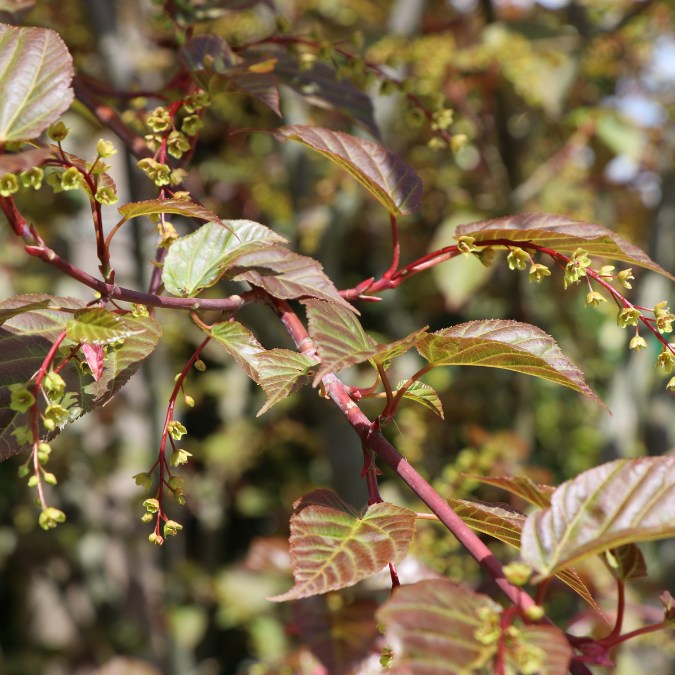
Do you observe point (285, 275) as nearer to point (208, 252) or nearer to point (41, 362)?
point (208, 252)

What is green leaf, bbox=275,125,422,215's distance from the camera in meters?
0.74

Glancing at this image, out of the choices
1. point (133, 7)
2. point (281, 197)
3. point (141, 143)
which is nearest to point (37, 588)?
point (281, 197)

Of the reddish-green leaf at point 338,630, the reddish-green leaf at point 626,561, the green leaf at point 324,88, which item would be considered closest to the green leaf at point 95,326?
the reddish-green leaf at point 626,561

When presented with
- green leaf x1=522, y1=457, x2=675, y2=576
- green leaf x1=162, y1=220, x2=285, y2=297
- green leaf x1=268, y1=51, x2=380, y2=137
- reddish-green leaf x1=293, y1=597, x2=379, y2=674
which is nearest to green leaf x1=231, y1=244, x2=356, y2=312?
green leaf x1=162, y1=220, x2=285, y2=297

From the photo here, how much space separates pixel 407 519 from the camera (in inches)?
23.5

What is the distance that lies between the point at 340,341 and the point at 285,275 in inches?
6.4

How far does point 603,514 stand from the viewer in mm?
534

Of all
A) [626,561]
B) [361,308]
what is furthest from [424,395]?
[361,308]

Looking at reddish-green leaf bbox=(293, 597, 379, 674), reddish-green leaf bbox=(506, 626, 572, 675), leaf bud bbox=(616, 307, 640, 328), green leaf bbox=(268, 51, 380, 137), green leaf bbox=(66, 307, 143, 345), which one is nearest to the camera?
reddish-green leaf bbox=(506, 626, 572, 675)

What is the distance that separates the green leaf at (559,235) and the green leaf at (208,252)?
0.61 ft

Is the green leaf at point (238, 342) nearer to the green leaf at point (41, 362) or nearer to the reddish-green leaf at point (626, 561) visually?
the green leaf at point (41, 362)

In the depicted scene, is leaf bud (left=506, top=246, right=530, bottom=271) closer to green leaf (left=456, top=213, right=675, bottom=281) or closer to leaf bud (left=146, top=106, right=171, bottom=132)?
green leaf (left=456, top=213, right=675, bottom=281)

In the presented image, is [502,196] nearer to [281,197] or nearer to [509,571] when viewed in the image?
[281,197]

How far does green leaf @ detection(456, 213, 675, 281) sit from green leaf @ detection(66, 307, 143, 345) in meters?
0.31
